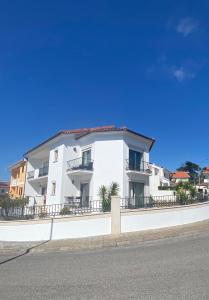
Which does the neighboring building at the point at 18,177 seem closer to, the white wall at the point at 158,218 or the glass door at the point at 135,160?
the glass door at the point at 135,160

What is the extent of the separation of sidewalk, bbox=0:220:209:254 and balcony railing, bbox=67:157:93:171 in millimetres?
11427

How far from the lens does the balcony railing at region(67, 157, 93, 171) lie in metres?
25.1

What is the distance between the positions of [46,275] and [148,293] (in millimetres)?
3332

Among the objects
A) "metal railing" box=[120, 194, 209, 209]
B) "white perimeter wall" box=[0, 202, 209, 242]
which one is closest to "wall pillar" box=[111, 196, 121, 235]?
Result: "white perimeter wall" box=[0, 202, 209, 242]

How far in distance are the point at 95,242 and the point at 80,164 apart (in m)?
13.8

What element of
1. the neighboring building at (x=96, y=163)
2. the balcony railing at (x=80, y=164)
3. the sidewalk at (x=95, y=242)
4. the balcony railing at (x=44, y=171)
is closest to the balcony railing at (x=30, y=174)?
the balcony railing at (x=44, y=171)

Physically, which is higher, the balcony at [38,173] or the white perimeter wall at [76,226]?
the balcony at [38,173]

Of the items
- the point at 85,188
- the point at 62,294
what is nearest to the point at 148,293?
the point at 62,294

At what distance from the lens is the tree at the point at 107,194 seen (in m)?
15.8

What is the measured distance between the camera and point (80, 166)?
83.2 feet

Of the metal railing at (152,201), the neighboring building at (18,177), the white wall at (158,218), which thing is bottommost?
the white wall at (158,218)

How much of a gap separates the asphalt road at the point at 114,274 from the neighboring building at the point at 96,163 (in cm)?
1260

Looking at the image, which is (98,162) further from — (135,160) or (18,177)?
(18,177)

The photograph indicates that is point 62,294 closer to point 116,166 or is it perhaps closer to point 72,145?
point 116,166
